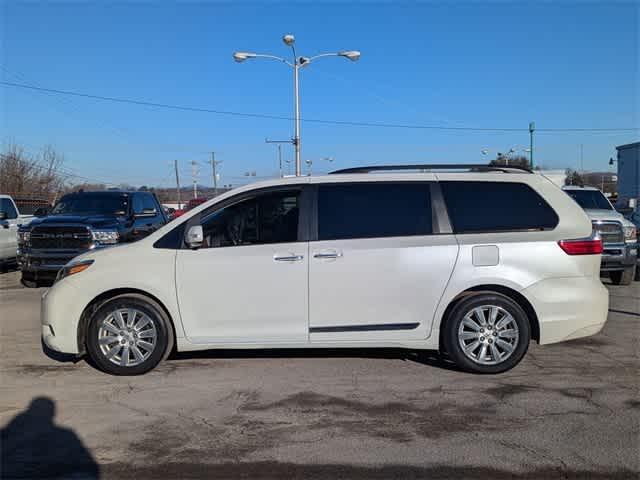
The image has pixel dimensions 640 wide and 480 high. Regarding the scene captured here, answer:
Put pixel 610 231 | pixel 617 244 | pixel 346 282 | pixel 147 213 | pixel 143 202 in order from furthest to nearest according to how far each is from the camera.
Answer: pixel 143 202 → pixel 147 213 → pixel 610 231 → pixel 617 244 → pixel 346 282

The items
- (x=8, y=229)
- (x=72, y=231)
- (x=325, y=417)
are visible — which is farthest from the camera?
(x=8, y=229)

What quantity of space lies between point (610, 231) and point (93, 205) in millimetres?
10149

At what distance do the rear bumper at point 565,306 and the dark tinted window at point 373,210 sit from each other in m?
1.24

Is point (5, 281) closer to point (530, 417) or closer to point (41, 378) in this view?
point (41, 378)

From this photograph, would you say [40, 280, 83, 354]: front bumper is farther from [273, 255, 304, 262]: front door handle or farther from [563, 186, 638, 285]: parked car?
[563, 186, 638, 285]: parked car

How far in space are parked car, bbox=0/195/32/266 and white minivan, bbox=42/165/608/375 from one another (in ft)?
29.1

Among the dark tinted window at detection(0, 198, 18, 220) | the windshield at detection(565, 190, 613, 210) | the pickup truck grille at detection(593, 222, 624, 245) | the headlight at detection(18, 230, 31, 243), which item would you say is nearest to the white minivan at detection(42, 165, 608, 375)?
the pickup truck grille at detection(593, 222, 624, 245)

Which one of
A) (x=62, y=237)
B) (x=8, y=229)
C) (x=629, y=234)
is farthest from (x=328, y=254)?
(x=8, y=229)

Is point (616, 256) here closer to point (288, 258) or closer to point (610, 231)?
point (610, 231)

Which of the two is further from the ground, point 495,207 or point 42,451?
point 495,207

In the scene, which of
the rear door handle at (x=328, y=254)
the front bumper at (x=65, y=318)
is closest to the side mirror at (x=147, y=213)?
the front bumper at (x=65, y=318)

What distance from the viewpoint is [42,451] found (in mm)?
4008

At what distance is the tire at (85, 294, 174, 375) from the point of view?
17.8ft

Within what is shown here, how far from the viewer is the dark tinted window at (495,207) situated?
551cm
